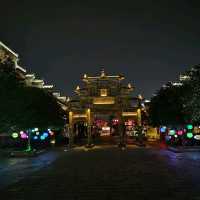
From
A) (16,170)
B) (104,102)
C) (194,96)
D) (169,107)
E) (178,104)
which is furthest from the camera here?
(104,102)

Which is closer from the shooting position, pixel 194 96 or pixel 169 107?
pixel 194 96

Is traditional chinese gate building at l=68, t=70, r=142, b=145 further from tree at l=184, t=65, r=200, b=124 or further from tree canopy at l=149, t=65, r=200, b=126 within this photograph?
tree at l=184, t=65, r=200, b=124

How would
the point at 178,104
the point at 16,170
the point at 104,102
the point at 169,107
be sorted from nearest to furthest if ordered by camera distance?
1. the point at 16,170
2. the point at 178,104
3. the point at 169,107
4. the point at 104,102

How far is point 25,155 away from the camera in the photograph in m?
55.1

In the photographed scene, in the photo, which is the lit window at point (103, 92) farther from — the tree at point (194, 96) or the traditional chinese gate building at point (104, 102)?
the tree at point (194, 96)

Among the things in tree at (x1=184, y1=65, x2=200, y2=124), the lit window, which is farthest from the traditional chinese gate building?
tree at (x1=184, y1=65, x2=200, y2=124)

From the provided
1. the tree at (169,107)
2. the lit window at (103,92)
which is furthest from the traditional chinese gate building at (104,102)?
the tree at (169,107)

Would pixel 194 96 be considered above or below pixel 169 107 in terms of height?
below

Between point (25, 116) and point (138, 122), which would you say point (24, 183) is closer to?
point (25, 116)

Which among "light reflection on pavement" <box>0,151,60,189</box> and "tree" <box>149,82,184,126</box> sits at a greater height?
"tree" <box>149,82,184,126</box>

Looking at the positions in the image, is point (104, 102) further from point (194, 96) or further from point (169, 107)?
point (194, 96)

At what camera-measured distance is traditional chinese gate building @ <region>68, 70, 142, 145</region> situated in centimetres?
11112

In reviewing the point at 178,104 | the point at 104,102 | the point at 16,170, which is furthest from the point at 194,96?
the point at 104,102

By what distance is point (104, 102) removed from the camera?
379ft
